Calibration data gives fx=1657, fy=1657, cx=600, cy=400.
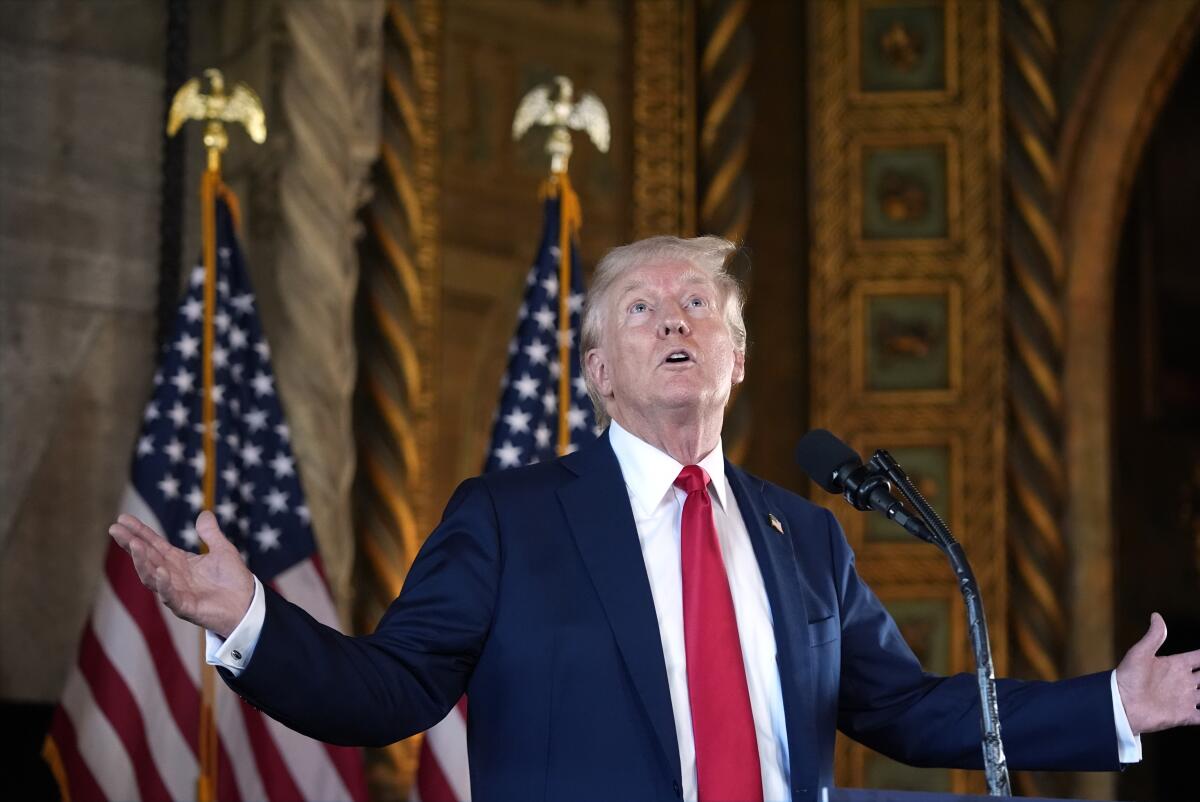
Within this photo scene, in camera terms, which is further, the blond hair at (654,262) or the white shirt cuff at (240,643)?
the blond hair at (654,262)

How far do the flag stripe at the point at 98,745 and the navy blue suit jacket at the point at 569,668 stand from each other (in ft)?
6.03

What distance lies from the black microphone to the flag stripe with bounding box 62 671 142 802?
219 cm

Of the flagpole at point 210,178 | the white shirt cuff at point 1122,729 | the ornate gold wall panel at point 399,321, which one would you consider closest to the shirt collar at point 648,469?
the white shirt cuff at point 1122,729

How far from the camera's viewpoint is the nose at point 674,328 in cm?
265

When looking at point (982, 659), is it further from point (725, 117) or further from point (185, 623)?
point (725, 117)

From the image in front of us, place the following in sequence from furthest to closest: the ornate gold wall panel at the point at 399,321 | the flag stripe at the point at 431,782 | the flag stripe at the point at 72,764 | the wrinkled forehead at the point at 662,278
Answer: the ornate gold wall panel at the point at 399,321
the flag stripe at the point at 431,782
the flag stripe at the point at 72,764
the wrinkled forehead at the point at 662,278

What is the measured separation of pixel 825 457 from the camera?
98.8 inches

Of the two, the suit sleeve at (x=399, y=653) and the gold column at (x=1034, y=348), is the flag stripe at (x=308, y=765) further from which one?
the gold column at (x=1034, y=348)

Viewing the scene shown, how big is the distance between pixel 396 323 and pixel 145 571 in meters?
3.42

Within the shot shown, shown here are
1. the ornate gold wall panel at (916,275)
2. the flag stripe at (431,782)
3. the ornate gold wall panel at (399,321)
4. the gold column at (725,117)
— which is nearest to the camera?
the flag stripe at (431,782)

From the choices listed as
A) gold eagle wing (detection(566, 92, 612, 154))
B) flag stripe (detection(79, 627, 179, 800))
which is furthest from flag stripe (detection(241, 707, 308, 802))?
gold eagle wing (detection(566, 92, 612, 154))

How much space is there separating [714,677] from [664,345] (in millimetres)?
545

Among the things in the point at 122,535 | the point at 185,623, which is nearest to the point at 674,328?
the point at 122,535

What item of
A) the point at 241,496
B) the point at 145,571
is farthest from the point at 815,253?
the point at 145,571
